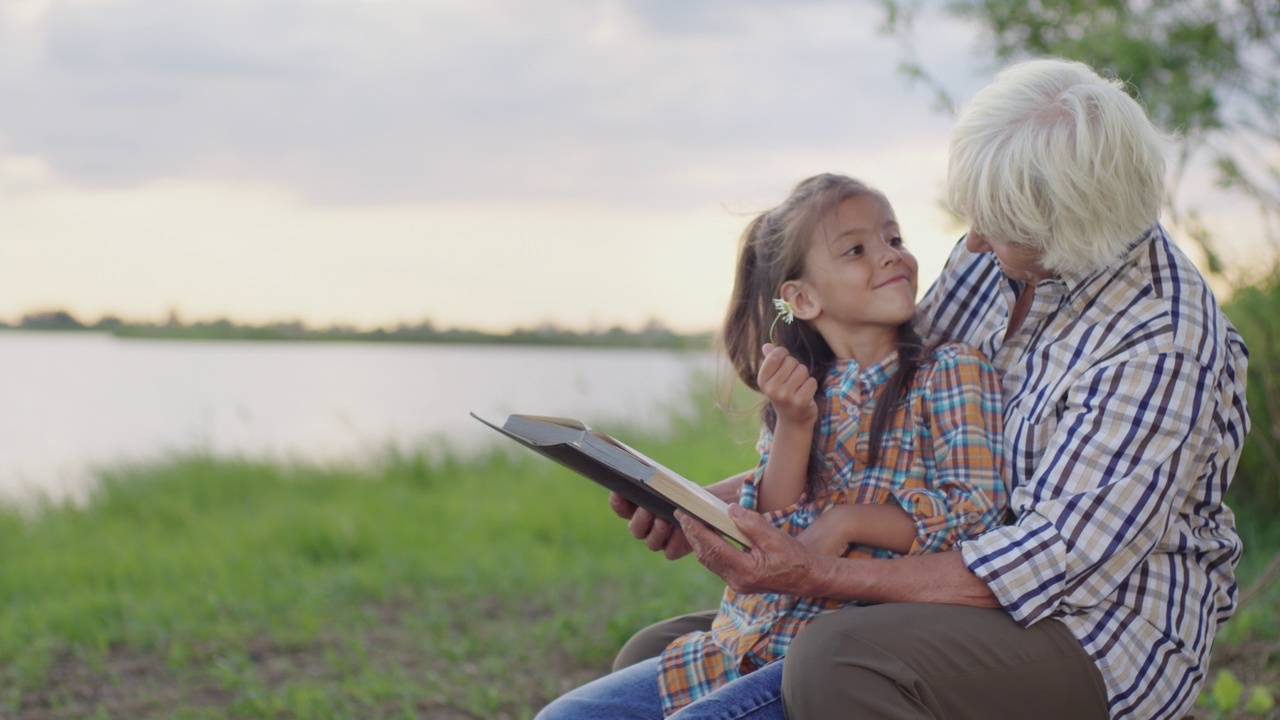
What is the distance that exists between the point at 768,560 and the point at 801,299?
0.67 metres

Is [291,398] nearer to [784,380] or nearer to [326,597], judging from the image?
[326,597]

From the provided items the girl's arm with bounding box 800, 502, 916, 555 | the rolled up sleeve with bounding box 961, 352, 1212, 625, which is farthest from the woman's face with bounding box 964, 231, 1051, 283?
the girl's arm with bounding box 800, 502, 916, 555

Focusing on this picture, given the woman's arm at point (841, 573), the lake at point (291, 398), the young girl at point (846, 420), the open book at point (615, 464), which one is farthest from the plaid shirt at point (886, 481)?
the lake at point (291, 398)

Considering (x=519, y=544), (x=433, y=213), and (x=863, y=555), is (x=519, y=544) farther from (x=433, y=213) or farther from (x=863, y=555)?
(x=433, y=213)

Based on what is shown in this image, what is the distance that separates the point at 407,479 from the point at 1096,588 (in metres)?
7.54

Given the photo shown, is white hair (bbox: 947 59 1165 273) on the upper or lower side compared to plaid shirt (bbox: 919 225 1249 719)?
upper

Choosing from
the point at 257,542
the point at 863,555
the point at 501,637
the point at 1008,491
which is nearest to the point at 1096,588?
the point at 1008,491

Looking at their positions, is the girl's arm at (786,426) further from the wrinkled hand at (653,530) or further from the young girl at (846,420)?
the wrinkled hand at (653,530)

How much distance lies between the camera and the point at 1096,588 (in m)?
2.02

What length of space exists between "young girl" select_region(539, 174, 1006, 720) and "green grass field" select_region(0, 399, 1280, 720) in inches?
20.5

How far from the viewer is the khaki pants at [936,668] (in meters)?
1.87

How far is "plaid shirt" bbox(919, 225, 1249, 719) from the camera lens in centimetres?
196

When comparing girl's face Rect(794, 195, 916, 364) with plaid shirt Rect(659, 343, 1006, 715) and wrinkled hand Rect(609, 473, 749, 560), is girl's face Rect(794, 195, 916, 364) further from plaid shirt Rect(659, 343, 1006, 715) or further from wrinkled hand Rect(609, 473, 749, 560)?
wrinkled hand Rect(609, 473, 749, 560)

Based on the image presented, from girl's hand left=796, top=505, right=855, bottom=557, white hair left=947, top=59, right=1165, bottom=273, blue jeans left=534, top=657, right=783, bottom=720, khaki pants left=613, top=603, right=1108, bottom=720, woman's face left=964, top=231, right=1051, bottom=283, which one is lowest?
blue jeans left=534, top=657, right=783, bottom=720
